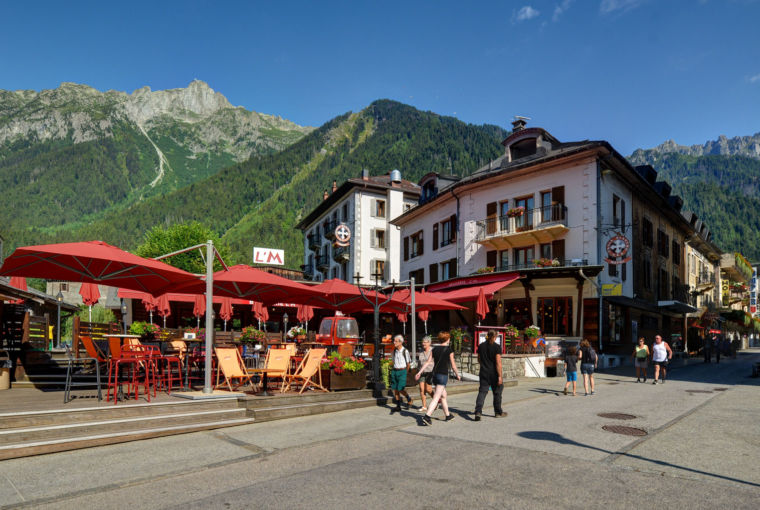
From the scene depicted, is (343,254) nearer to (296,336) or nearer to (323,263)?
(323,263)

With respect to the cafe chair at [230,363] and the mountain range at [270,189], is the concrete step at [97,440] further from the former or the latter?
the mountain range at [270,189]

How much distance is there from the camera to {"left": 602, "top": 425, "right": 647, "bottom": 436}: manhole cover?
872cm

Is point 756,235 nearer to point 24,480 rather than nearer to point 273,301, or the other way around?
point 273,301

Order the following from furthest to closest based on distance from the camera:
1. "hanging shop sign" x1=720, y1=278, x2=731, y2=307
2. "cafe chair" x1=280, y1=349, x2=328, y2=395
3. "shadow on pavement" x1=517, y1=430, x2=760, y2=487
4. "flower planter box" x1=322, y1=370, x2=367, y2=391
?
"hanging shop sign" x1=720, y1=278, x2=731, y2=307
"flower planter box" x1=322, y1=370, x2=367, y2=391
"cafe chair" x1=280, y1=349, x2=328, y2=395
"shadow on pavement" x1=517, y1=430, x2=760, y2=487

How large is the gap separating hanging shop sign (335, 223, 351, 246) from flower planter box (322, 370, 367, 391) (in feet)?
98.3

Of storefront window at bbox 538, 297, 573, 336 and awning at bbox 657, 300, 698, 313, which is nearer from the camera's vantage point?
storefront window at bbox 538, 297, 573, 336

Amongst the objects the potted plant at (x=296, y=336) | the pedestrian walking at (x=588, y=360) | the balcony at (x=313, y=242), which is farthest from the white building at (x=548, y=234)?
the balcony at (x=313, y=242)

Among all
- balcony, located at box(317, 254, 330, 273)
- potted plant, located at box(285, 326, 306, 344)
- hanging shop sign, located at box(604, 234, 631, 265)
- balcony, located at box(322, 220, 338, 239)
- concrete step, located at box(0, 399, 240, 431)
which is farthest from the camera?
balcony, located at box(317, 254, 330, 273)

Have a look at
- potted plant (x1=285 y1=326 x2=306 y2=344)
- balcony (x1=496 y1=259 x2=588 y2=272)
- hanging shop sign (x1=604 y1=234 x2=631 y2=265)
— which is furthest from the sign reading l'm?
hanging shop sign (x1=604 y1=234 x2=631 y2=265)

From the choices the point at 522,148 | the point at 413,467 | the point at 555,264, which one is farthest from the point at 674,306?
the point at 413,467

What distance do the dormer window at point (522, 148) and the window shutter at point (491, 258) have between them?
17.3ft

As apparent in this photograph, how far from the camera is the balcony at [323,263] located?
164 ft

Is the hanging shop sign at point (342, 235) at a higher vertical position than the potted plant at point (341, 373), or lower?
higher

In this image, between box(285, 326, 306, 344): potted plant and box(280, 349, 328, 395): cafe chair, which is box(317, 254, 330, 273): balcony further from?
box(280, 349, 328, 395): cafe chair
